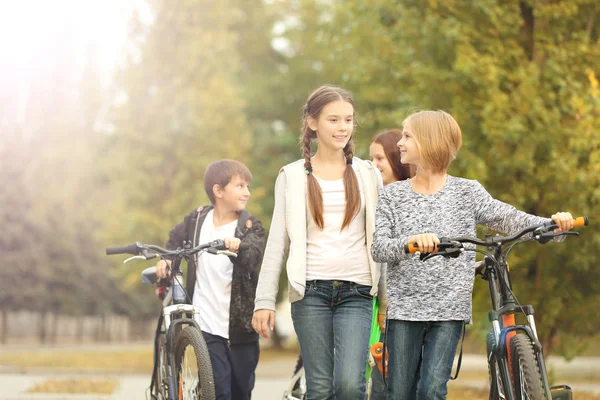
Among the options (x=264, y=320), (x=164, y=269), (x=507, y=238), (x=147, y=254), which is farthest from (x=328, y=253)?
(x=164, y=269)

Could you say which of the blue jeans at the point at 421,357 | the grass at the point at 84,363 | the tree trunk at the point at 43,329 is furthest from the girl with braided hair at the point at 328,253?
the tree trunk at the point at 43,329

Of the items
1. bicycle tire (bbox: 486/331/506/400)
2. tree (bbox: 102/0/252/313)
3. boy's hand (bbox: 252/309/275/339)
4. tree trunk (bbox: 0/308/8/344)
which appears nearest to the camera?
bicycle tire (bbox: 486/331/506/400)

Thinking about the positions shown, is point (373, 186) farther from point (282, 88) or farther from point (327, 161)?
point (282, 88)

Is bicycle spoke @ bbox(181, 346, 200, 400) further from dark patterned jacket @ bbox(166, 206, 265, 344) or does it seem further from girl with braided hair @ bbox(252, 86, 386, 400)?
girl with braided hair @ bbox(252, 86, 386, 400)

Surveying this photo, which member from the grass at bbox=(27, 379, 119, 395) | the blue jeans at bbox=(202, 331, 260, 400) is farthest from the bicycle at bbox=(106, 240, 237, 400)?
the grass at bbox=(27, 379, 119, 395)

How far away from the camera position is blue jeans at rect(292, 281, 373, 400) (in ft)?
15.5

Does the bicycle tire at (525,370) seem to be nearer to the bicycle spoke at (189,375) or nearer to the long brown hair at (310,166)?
the long brown hair at (310,166)

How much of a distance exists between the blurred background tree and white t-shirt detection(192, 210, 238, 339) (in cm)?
267

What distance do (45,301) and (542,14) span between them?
24581 mm

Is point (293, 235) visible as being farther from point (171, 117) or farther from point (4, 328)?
point (4, 328)

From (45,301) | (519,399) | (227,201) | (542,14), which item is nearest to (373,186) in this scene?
(519,399)

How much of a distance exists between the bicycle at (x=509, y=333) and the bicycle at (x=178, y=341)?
1868 mm

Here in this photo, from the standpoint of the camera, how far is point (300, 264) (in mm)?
4809

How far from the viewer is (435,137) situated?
492cm
